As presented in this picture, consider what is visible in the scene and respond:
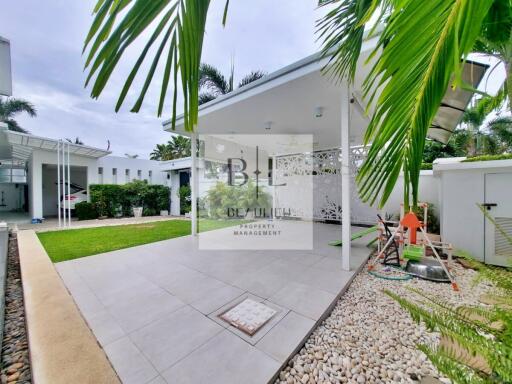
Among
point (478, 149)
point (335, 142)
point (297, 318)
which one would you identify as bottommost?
point (297, 318)

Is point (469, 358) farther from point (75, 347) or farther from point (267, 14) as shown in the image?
point (267, 14)

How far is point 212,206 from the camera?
35.1ft

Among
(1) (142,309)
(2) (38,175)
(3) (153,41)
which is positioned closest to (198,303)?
(1) (142,309)

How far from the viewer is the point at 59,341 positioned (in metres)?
2.00

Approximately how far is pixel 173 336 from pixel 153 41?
8.14 feet

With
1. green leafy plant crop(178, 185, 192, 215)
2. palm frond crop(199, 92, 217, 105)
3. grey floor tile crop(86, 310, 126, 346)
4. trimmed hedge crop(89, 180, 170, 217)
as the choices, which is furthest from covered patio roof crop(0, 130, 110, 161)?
grey floor tile crop(86, 310, 126, 346)

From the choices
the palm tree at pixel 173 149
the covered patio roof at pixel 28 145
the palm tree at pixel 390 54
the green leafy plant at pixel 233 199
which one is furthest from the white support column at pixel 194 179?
the palm tree at pixel 173 149

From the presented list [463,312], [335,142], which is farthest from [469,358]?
[335,142]

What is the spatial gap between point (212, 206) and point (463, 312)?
10.0 metres

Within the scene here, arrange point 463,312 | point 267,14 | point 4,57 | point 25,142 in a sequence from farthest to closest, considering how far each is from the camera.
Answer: point 25,142 → point 4,57 → point 267,14 → point 463,312

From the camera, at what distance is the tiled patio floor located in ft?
5.91

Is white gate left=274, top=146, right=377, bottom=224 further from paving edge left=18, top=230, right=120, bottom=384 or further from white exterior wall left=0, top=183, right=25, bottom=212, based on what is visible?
white exterior wall left=0, top=183, right=25, bottom=212

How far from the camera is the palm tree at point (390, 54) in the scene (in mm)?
569

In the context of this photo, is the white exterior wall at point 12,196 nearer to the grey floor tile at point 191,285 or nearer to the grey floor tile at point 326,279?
the grey floor tile at point 191,285
